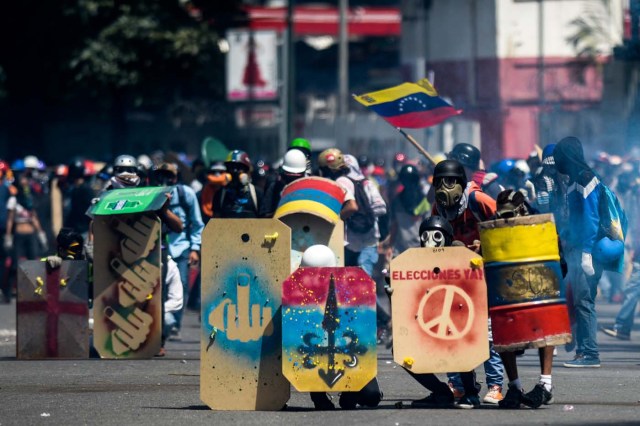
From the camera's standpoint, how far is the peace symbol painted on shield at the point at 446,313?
9.76m

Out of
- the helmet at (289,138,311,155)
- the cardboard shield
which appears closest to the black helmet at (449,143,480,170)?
the cardboard shield

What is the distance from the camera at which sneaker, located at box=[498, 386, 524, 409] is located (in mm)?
9914

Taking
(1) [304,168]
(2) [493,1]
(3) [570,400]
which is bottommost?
(3) [570,400]

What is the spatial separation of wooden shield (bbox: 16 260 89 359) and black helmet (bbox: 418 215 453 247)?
444 cm

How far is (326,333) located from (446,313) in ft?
2.30

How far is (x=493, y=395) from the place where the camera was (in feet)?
33.9

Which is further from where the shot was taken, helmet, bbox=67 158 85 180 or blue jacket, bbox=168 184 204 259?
helmet, bbox=67 158 85 180

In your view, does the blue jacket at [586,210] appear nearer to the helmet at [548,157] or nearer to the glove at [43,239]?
the helmet at [548,157]

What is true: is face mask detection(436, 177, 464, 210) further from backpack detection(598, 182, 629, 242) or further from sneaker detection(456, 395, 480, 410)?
backpack detection(598, 182, 629, 242)

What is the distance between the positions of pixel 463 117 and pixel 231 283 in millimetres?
24745

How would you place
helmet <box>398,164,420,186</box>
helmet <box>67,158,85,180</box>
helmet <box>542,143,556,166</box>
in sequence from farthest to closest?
helmet <box>398,164,420,186</box>, helmet <box>67,158,85,180</box>, helmet <box>542,143,556,166</box>

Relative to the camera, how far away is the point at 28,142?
4053 centimetres

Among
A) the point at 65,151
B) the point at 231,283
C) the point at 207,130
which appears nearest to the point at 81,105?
the point at 207,130

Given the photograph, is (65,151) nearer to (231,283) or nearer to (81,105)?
(81,105)
